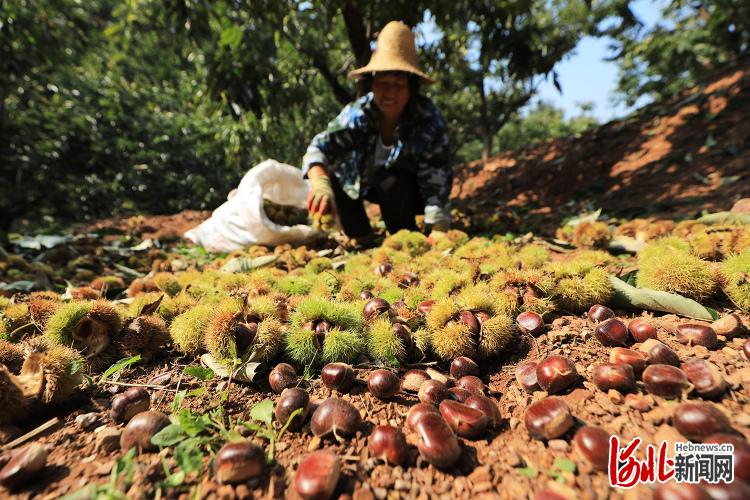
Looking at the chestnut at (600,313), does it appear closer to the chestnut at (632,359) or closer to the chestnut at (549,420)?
the chestnut at (632,359)

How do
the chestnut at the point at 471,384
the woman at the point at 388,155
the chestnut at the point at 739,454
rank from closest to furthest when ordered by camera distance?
1. the chestnut at the point at 739,454
2. the chestnut at the point at 471,384
3. the woman at the point at 388,155

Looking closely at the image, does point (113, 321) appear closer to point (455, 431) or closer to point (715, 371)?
point (455, 431)

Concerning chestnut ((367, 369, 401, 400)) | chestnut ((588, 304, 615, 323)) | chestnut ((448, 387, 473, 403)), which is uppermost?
chestnut ((588, 304, 615, 323))

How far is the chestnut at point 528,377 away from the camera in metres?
1.20

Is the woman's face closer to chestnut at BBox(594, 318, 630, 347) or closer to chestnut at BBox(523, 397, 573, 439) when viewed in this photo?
chestnut at BBox(594, 318, 630, 347)

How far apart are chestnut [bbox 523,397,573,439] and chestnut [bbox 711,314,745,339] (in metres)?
0.75

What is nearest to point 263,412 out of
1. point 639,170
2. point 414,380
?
point 414,380

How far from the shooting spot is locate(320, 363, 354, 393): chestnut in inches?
47.6

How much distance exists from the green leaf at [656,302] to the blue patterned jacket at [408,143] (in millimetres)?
1869

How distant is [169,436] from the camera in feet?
3.14

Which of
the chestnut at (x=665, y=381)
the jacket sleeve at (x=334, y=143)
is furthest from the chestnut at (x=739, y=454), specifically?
the jacket sleeve at (x=334, y=143)

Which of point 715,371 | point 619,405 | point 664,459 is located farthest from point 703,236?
point 664,459

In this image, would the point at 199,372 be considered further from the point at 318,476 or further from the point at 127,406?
the point at 318,476

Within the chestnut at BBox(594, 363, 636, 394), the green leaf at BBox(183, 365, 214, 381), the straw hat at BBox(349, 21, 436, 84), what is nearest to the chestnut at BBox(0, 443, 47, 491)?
the green leaf at BBox(183, 365, 214, 381)
